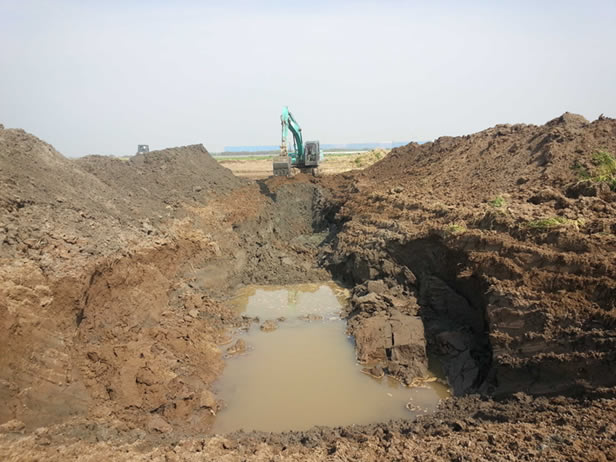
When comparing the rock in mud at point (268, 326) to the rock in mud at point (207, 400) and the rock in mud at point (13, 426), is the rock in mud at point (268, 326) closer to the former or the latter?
the rock in mud at point (207, 400)

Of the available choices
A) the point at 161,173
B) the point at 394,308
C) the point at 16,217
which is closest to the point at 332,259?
the point at 394,308

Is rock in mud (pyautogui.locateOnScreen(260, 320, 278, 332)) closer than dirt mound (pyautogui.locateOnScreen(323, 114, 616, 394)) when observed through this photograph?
No

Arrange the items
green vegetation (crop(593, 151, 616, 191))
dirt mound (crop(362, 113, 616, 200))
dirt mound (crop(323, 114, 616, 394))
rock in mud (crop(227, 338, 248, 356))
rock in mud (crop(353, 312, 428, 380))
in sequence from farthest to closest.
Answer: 1. dirt mound (crop(362, 113, 616, 200))
2. green vegetation (crop(593, 151, 616, 191))
3. rock in mud (crop(227, 338, 248, 356))
4. rock in mud (crop(353, 312, 428, 380))
5. dirt mound (crop(323, 114, 616, 394))

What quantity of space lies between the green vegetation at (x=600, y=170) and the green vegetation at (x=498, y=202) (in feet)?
6.50

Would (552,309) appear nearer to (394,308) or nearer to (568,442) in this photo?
(568,442)

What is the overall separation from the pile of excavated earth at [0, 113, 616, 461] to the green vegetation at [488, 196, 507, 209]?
0.07m

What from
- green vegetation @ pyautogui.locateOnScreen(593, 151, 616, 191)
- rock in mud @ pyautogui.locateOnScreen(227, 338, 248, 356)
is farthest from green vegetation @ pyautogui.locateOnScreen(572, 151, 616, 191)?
rock in mud @ pyautogui.locateOnScreen(227, 338, 248, 356)

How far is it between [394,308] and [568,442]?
5.95 metres

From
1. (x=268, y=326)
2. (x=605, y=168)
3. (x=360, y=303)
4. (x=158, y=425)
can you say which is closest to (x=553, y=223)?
(x=605, y=168)

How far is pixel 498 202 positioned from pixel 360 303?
4.40m

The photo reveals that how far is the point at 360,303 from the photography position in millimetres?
11422

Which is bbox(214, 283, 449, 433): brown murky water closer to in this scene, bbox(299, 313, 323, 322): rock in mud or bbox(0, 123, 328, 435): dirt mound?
bbox(299, 313, 323, 322): rock in mud

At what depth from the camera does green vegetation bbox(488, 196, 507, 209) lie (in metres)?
11.0

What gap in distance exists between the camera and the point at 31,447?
17.1 feet
